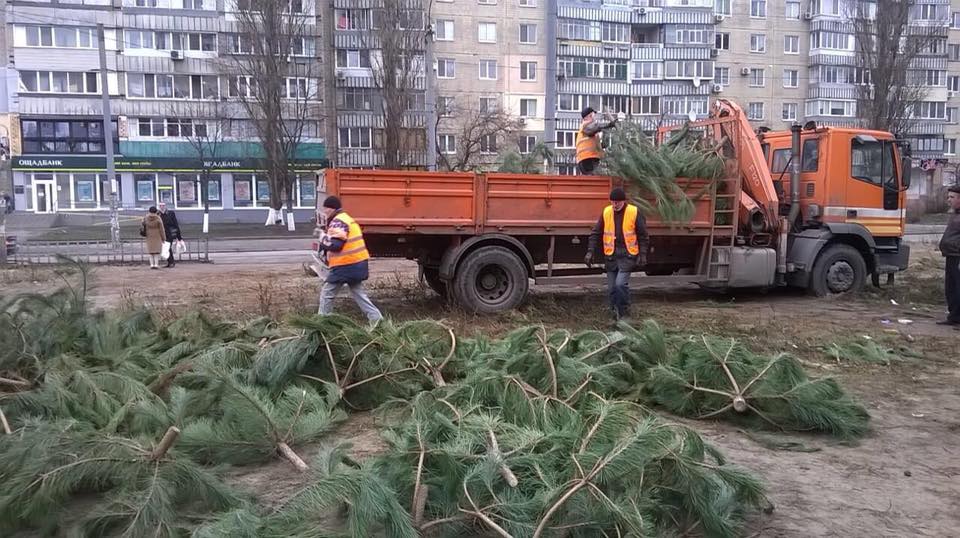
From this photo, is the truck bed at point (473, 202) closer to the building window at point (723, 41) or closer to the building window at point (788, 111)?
the building window at point (723, 41)

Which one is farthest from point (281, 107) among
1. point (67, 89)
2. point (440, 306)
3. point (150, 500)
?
point (150, 500)

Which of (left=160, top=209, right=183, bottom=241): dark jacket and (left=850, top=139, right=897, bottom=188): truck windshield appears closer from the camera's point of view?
(left=850, top=139, right=897, bottom=188): truck windshield

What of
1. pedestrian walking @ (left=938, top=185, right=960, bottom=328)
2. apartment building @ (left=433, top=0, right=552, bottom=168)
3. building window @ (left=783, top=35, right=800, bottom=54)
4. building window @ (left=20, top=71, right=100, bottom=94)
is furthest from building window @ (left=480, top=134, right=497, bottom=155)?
pedestrian walking @ (left=938, top=185, right=960, bottom=328)

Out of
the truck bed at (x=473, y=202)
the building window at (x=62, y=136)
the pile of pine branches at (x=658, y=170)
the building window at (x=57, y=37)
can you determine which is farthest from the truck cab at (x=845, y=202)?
the building window at (x=57, y=37)

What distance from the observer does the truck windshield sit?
39.0 ft

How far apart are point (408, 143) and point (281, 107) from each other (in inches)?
267

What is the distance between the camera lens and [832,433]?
5.53 meters

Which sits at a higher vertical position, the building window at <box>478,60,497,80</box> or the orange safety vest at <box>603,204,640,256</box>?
the building window at <box>478,60,497,80</box>

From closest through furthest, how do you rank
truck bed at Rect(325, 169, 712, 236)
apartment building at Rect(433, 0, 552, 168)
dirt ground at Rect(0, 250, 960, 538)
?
dirt ground at Rect(0, 250, 960, 538)
truck bed at Rect(325, 169, 712, 236)
apartment building at Rect(433, 0, 552, 168)

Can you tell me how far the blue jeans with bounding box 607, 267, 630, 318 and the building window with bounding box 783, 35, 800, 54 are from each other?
54577 mm

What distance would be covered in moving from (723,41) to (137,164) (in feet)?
135

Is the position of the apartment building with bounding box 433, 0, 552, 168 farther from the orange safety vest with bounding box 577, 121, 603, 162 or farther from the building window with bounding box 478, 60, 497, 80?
the orange safety vest with bounding box 577, 121, 603, 162

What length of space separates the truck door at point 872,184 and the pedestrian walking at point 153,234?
14.3 metres

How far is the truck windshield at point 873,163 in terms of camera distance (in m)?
11.9
